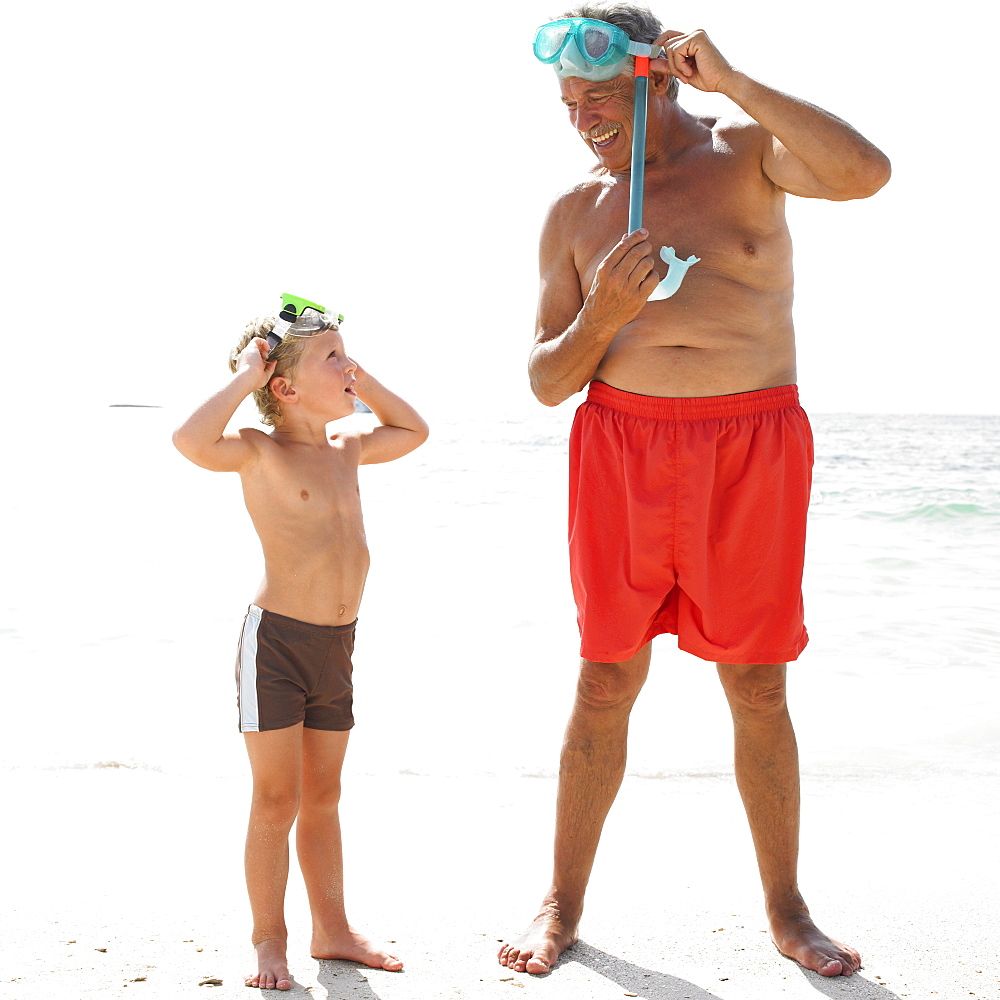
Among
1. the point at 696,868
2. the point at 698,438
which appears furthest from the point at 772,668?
the point at 696,868

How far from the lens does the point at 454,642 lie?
571 cm

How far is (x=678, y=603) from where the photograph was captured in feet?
8.06

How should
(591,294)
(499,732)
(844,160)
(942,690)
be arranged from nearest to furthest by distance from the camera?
(844,160) → (591,294) → (499,732) → (942,690)

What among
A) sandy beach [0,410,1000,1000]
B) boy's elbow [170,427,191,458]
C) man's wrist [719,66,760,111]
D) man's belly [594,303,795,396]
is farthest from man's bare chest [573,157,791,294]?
sandy beach [0,410,1000,1000]

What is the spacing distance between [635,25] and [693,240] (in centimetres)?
55

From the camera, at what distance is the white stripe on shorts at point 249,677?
2266 millimetres

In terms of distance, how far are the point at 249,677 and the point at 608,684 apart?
89cm

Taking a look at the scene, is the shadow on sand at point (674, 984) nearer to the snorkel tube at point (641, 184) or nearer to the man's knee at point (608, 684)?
the man's knee at point (608, 684)

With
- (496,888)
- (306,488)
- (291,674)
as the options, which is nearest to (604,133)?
(306,488)

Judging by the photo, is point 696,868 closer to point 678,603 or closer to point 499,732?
point 678,603

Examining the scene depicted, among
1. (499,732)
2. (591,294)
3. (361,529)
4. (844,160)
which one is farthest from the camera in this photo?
(499,732)

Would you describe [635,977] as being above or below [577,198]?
below

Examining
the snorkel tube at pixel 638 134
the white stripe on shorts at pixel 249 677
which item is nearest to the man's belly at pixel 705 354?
the snorkel tube at pixel 638 134

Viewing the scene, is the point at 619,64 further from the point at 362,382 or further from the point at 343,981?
the point at 343,981
